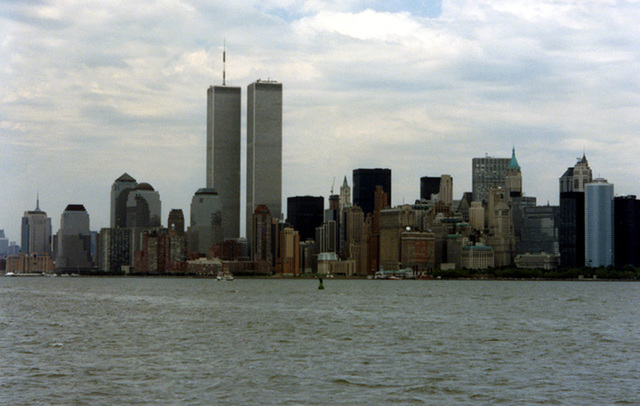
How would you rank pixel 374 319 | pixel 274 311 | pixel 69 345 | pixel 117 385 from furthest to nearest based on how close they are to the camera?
pixel 274 311 < pixel 374 319 < pixel 69 345 < pixel 117 385

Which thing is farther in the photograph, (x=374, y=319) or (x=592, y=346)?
(x=374, y=319)

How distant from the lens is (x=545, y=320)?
10050cm

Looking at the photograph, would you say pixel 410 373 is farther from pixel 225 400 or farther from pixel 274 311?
pixel 274 311

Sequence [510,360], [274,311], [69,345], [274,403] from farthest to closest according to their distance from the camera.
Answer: [274,311] < [69,345] < [510,360] < [274,403]

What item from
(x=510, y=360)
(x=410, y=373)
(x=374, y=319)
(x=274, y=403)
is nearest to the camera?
(x=274, y=403)

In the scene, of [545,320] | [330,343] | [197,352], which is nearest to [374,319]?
[545,320]

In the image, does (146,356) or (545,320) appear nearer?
(146,356)

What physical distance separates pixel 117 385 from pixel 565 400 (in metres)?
22.5

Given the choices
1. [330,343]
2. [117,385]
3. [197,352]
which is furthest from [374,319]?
[117,385]

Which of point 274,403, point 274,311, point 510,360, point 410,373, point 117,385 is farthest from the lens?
point 274,311

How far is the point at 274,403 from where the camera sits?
43.2 metres

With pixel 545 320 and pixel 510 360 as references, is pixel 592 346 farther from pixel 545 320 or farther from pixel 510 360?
pixel 545 320

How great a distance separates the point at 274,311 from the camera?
11269cm

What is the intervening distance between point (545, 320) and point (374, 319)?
19.2 m
